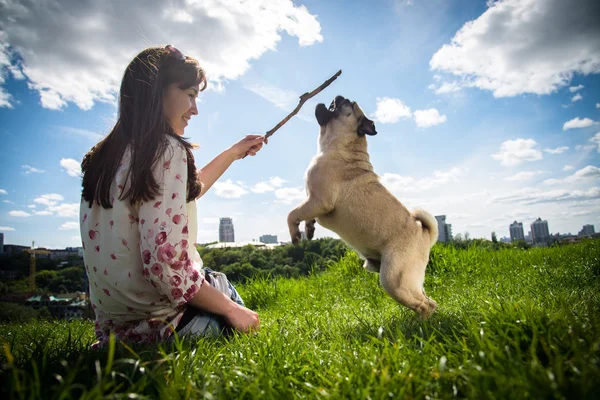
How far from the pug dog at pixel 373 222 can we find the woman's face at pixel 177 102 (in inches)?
61.1

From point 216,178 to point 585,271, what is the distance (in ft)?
19.5

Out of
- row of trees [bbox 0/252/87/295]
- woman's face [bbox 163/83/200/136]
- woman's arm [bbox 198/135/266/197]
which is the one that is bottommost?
row of trees [bbox 0/252/87/295]

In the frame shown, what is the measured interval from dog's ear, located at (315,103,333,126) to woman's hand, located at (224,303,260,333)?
2.88 meters

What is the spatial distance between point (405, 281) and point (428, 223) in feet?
2.62

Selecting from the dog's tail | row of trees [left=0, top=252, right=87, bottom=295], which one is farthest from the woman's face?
row of trees [left=0, top=252, right=87, bottom=295]

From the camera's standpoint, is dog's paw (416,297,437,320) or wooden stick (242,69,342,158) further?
wooden stick (242,69,342,158)

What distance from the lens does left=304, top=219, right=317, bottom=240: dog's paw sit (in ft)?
13.0

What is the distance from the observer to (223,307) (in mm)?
2699

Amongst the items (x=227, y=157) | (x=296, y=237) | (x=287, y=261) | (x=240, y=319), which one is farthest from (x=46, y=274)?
(x=240, y=319)

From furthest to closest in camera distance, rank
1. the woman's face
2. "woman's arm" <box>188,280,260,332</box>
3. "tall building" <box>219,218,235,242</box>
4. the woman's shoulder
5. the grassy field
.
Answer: "tall building" <box>219,218,235,242</box> < the woman's face < "woman's arm" <box>188,280,260,332</box> < the woman's shoulder < the grassy field

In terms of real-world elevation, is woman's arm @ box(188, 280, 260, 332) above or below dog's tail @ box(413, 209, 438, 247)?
below

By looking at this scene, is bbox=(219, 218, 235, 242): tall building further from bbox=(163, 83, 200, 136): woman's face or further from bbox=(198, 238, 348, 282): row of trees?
bbox=(163, 83, 200, 136): woman's face

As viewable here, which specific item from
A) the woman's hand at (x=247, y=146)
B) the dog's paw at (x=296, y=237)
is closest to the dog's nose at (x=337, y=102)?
the woman's hand at (x=247, y=146)

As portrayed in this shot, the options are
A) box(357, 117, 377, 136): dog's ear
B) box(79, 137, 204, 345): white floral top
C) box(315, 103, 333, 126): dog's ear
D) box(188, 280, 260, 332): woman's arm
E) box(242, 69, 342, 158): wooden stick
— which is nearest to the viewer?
box(79, 137, 204, 345): white floral top
